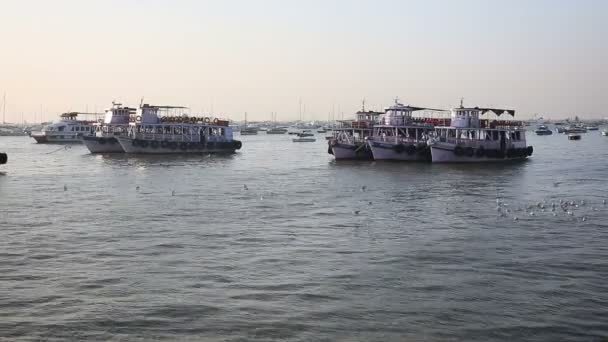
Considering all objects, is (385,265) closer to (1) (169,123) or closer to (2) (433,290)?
(2) (433,290)

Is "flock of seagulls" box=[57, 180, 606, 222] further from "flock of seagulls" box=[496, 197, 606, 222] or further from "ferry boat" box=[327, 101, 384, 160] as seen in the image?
"ferry boat" box=[327, 101, 384, 160]

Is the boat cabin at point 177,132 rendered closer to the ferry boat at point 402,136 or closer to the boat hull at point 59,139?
the ferry boat at point 402,136

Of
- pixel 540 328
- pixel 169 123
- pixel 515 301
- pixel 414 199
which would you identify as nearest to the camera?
pixel 540 328

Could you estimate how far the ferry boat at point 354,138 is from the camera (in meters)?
75.1

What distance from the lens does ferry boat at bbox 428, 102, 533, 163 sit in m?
67.9

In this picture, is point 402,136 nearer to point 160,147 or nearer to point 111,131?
point 160,147

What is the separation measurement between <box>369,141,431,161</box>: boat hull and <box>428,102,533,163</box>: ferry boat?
238 centimetres

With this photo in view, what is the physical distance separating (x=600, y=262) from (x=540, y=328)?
25.4 ft

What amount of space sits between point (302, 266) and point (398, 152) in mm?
51396

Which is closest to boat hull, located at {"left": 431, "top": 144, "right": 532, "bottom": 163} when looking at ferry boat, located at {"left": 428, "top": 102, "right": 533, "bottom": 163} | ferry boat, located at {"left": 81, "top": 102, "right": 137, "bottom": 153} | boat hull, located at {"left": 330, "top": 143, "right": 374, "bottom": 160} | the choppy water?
ferry boat, located at {"left": 428, "top": 102, "right": 533, "bottom": 163}

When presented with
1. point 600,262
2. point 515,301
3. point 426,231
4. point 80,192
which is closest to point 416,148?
point 80,192

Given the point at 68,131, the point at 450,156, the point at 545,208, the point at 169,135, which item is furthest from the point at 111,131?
the point at 545,208

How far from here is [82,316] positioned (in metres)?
15.6

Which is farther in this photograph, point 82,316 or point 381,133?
point 381,133
